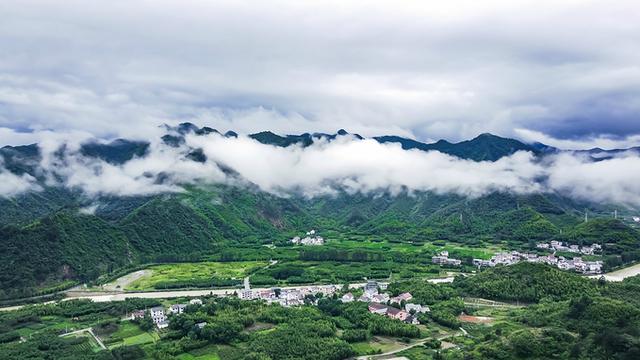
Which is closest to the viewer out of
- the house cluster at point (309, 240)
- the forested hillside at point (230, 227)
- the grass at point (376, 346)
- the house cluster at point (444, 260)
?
the grass at point (376, 346)

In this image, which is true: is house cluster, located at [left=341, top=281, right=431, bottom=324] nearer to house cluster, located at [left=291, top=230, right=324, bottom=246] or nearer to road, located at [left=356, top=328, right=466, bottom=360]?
road, located at [left=356, top=328, right=466, bottom=360]

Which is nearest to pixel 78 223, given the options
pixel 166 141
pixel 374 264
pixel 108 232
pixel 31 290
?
pixel 108 232

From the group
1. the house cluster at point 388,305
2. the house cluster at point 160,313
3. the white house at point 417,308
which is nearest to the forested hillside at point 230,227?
the house cluster at point 160,313

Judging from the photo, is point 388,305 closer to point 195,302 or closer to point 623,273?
point 195,302

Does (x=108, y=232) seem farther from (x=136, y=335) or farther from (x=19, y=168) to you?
(x=19, y=168)

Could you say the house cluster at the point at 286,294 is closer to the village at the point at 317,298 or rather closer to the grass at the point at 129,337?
the village at the point at 317,298

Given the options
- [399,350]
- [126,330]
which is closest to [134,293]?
[126,330]
